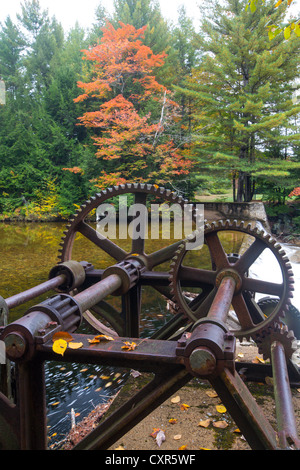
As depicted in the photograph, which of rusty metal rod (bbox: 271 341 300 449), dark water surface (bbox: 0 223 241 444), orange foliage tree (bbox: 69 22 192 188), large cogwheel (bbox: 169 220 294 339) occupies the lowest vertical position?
dark water surface (bbox: 0 223 241 444)

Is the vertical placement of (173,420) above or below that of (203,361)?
→ below

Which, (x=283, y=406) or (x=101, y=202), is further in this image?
(x=101, y=202)

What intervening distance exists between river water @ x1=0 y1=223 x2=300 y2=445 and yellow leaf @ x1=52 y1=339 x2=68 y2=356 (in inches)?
72.0

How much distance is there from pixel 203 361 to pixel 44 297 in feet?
19.0

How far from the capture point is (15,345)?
5.74ft

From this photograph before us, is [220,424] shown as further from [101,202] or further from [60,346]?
[101,202]

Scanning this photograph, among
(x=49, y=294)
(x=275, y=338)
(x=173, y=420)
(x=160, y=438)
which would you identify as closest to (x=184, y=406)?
(x=173, y=420)

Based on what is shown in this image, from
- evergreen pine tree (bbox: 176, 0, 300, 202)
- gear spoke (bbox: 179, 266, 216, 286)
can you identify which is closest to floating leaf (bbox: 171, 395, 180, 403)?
gear spoke (bbox: 179, 266, 216, 286)

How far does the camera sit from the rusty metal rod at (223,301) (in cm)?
205

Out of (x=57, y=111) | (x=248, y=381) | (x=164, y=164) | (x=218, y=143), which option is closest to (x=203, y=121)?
(x=218, y=143)

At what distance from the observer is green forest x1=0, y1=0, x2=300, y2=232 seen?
52.2 ft

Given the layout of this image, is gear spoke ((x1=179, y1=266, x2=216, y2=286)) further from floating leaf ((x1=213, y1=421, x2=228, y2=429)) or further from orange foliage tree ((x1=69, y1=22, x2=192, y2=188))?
orange foliage tree ((x1=69, y1=22, x2=192, y2=188))

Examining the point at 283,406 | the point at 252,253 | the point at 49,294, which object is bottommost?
the point at 49,294
